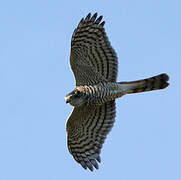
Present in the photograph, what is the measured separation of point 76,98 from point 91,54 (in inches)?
54.0

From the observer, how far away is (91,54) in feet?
59.4

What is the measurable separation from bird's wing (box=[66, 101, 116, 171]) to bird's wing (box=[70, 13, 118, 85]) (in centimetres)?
113

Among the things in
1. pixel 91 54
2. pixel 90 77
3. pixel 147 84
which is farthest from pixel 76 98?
pixel 147 84

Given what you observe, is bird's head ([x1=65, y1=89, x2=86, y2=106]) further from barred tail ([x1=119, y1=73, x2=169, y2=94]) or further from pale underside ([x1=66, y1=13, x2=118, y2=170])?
barred tail ([x1=119, y1=73, x2=169, y2=94])

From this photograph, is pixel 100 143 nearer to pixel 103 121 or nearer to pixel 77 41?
pixel 103 121

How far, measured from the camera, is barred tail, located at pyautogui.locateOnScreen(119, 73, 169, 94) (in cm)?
1800

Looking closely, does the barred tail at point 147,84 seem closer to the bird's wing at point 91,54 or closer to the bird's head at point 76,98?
the bird's wing at point 91,54

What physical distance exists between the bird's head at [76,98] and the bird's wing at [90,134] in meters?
1.00

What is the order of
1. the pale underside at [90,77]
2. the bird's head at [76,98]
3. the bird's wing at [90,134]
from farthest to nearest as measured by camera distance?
the bird's wing at [90,134] → the pale underside at [90,77] → the bird's head at [76,98]

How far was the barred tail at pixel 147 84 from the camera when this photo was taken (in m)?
18.0

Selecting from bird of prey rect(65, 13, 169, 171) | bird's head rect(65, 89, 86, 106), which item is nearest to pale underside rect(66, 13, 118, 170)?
bird of prey rect(65, 13, 169, 171)

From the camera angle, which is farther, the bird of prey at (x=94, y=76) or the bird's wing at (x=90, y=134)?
the bird's wing at (x=90, y=134)

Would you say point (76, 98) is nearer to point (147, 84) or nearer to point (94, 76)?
point (94, 76)

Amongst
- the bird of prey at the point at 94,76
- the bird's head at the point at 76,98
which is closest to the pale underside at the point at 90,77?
the bird of prey at the point at 94,76
